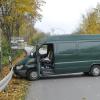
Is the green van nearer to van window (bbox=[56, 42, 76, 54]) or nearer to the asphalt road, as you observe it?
van window (bbox=[56, 42, 76, 54])

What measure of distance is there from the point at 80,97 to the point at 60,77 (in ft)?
28.0

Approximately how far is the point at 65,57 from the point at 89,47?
1473mm

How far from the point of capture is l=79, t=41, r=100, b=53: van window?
21.3m

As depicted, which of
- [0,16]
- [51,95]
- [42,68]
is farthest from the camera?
[0,16]

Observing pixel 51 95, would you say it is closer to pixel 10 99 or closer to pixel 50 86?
pixel 10 99

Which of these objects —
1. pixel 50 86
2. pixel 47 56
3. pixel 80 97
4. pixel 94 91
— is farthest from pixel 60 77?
pixel 80 97

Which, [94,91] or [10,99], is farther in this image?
[94,91]

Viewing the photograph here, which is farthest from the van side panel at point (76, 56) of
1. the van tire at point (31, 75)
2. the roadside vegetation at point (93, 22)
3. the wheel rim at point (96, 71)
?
the roadside vegetation at point (93, 22)

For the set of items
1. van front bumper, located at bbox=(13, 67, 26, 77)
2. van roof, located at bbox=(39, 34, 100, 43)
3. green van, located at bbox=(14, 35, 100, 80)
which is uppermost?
van roof, located at bbox=(39, 34, 100, 43)

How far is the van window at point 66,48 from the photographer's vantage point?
68.6 ft

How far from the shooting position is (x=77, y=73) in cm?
2342

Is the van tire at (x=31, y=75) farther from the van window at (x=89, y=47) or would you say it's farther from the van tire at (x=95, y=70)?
the van tire at (x=95, y=70)

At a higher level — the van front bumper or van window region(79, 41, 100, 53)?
van window region(79, 41, 100, 53)

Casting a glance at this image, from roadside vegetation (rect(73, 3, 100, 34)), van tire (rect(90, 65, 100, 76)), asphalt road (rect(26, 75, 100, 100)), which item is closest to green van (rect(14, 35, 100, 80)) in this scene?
van tire (rect(90, 65, 100, 76))
